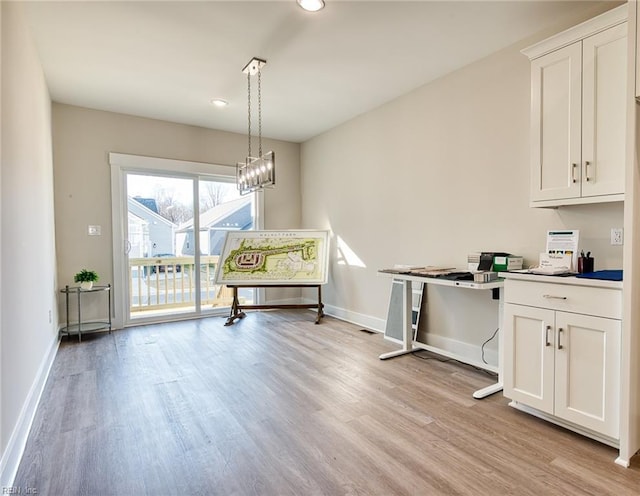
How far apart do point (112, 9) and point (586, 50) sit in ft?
9.97

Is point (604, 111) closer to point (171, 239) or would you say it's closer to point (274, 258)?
point (274, 258)

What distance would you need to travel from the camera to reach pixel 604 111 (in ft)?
6.78

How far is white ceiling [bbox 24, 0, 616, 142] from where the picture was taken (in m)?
2.46

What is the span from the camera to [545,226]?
2689 mm

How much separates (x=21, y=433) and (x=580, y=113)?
3702mm

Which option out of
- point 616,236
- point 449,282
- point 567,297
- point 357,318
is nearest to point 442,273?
point 449,282

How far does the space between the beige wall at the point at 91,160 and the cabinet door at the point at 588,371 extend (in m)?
4.64

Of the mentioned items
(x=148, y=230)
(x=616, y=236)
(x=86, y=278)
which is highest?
(x=148, y=230)

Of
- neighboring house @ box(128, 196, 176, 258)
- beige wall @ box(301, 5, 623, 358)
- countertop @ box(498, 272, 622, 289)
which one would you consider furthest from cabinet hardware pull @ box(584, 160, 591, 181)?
neighboring house @ box(128, 196, 176, 258)

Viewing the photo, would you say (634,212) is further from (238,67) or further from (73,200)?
(73,200)

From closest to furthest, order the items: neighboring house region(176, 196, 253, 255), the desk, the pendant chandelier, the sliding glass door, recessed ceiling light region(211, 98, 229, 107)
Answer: the desk, the pendant chandelier, recessed ceiling light region(211, 98, 229, 107), the sliding glass door, neighboring house region(176, 196, 253, 255)

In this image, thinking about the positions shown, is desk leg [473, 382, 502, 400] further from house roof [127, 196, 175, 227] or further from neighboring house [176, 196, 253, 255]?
house roof [127, 196, 175, 227]

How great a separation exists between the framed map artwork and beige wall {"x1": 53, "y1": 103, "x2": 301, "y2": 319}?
4.34 feet

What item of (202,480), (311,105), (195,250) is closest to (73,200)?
(195,250)
